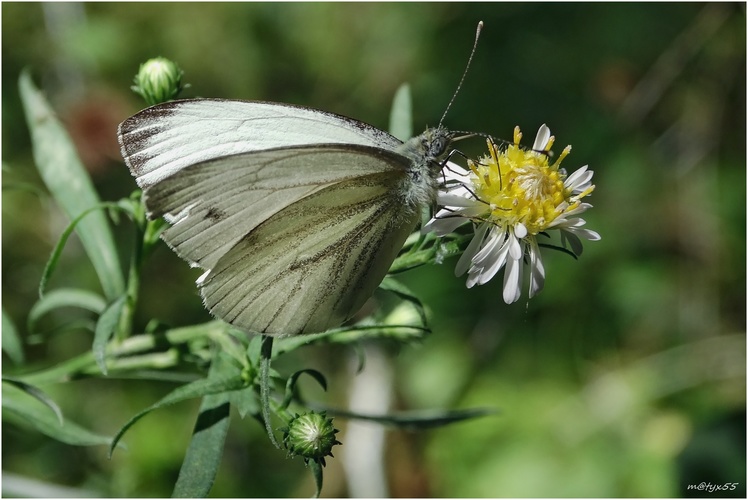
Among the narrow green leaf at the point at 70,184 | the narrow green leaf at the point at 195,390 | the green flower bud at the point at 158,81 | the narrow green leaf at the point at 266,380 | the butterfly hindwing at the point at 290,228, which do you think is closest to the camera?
the narrow green leaf at the point at 266,380

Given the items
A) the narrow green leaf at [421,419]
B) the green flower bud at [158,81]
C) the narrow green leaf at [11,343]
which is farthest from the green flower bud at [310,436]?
the green flower bud at [158,81]

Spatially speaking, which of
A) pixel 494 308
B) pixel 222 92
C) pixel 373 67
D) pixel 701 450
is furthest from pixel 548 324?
pixel 222 92

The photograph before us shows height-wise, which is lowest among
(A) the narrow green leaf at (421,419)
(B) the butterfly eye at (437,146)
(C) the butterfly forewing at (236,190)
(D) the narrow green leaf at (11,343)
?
(A) the narrow green leaf at (421,419)

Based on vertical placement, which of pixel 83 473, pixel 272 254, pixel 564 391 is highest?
pixel 272 254

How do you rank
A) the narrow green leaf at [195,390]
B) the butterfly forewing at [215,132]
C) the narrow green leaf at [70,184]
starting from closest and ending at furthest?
the narrow green leaf at [195,390]
the butterfly forewing at [215,132]
the narrow green leaf at [70,184]

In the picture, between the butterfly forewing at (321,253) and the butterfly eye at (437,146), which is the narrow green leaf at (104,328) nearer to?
the butterfly forewing at (321,253)

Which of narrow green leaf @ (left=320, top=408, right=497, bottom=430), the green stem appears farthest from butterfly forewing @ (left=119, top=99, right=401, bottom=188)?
narrow green leaf @ (left=320, top=408, right=497, bottom=430)

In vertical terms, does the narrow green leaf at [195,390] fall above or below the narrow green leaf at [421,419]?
above

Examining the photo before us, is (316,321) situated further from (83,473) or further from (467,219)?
(83,473)
